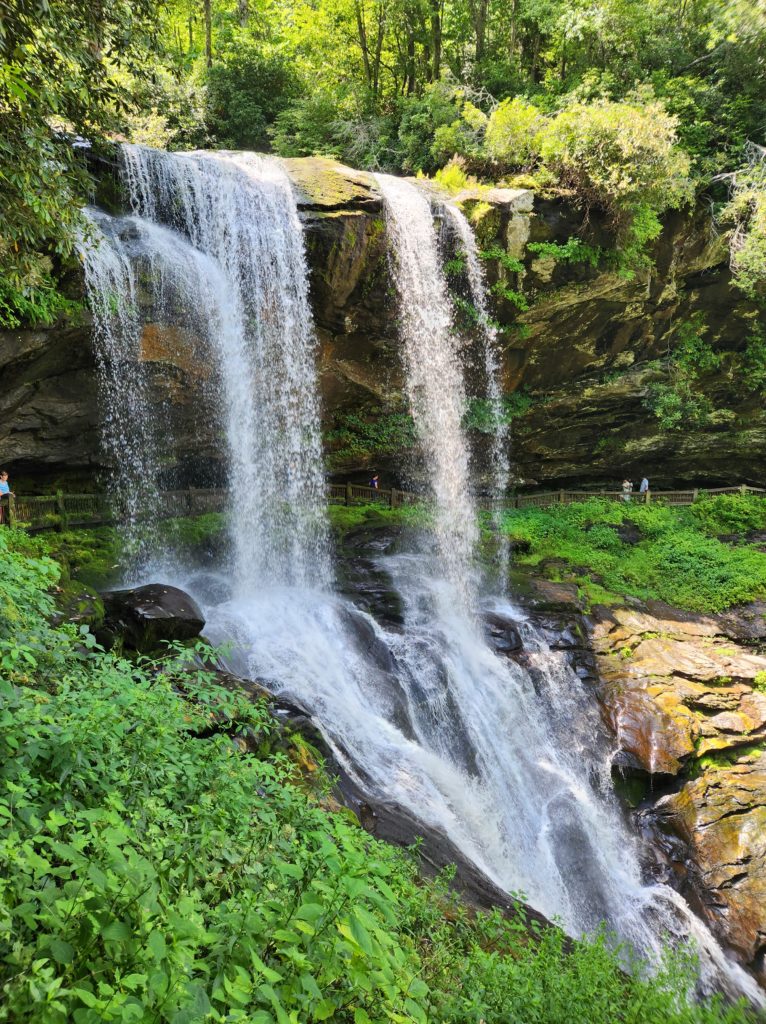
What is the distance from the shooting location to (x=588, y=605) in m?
12.9

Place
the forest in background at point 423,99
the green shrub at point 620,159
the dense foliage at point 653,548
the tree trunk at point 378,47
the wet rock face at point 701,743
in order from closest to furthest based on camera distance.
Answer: the forest in background at point 423,99 < the wet rock face at point 701,743 < the green shrub at point 620,159 < the dense foliage at point 653,548 < the tree trunk at point 378,47

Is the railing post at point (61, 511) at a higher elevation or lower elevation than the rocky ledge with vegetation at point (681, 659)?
higher

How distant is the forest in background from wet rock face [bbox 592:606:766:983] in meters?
9.55

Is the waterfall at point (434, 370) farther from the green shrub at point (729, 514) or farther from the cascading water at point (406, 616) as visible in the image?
the green shrub at point (729, 514)

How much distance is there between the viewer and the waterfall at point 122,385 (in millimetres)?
10352

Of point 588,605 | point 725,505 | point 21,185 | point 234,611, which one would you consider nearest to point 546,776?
point 588,605

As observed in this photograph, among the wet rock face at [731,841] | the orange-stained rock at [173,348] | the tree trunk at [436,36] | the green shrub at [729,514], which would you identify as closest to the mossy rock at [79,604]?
the orange-stained rock at [173,348]

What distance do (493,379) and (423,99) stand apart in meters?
10.2

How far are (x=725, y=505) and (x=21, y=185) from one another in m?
18.6

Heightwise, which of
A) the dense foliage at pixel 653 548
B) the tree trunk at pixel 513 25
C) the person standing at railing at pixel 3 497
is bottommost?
the dense foliage at pixel 653 548

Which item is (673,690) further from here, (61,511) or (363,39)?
(363,39)

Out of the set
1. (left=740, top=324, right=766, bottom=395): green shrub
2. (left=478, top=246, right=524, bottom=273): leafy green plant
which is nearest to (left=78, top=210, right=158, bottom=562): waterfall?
(left=478, top=246, right=524, bottom=273): leafy green plant

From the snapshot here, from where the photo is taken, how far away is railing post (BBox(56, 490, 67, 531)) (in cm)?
1140

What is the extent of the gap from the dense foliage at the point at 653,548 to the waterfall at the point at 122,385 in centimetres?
956
